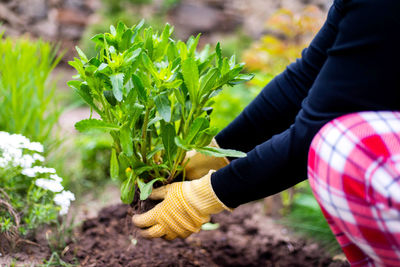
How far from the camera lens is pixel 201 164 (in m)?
1.29

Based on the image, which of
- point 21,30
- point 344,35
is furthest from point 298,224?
point 21,30

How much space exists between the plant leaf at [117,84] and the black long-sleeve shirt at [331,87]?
331 millimetres

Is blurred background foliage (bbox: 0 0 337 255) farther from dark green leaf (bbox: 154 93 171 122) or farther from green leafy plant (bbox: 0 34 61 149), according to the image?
dark green leaf (bbox: 154 93 171 122)

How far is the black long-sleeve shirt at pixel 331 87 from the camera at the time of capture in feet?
2.52

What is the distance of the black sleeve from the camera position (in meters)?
1.16

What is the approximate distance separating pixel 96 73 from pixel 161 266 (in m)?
0.73

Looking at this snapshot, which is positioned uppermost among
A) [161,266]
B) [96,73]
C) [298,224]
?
[96,73]

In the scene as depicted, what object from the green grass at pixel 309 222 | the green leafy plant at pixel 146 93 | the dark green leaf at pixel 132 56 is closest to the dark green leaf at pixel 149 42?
the green leafy plant at pixel 146 93

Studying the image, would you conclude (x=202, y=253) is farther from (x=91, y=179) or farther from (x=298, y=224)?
(x=91, y=179)

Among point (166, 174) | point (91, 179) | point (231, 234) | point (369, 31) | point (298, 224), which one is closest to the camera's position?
point (369, 31)

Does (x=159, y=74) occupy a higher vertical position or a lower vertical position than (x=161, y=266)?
higher

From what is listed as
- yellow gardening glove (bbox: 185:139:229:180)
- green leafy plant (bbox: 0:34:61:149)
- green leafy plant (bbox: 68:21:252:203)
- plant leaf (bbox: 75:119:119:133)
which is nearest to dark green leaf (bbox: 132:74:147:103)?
green leafy plant (bbox: 68:21:252:203)

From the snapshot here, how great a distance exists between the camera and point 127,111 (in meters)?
1.04

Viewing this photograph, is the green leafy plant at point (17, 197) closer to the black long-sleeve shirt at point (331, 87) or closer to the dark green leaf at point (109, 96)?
the dark green leaf at point (109, 96)
